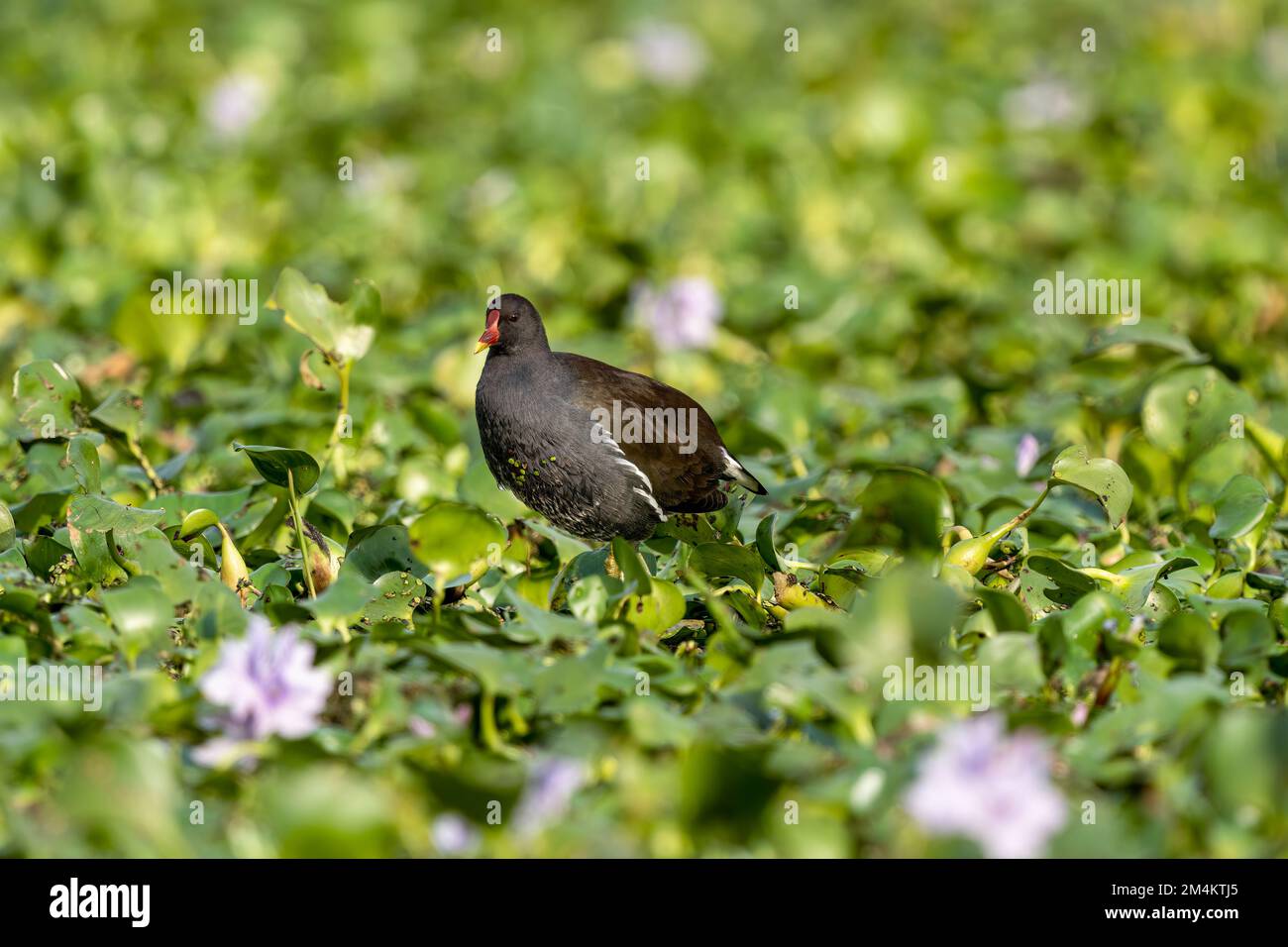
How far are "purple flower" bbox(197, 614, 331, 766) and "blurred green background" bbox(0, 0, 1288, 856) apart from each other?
8 centimetres

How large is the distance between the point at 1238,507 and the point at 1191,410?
0.66m

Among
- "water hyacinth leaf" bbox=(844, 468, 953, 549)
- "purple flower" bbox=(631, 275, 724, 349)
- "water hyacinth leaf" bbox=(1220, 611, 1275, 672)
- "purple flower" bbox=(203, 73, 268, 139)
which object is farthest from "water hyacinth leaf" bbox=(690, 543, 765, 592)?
"purple flower" bbox=(203, 73, 268, 139)

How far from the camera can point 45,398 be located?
13.4ft

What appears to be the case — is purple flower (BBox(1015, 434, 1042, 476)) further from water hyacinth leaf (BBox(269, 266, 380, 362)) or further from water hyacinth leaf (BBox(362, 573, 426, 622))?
water hyacinth leaf (BBox(362, 573, 426, 622))

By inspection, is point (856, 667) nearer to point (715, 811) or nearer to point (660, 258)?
point (715, 811)

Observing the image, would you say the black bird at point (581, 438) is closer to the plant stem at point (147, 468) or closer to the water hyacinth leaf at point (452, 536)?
the water hyacinth leaf at point (452, 536)

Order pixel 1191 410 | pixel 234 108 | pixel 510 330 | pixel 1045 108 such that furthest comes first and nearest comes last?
pixel 1045 108 < pixel 234 108 < pixel 1191 410 < pixel 510 330

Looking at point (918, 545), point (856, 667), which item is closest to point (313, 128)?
point (918, 545)

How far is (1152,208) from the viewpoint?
7.35m

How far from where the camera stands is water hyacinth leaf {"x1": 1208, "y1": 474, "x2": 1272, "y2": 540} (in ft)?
12.4

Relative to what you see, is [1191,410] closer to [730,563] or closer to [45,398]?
[730,563]

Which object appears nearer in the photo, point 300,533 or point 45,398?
point 300,533

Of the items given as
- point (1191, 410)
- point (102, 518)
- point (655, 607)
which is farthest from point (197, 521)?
point (1191, 410)

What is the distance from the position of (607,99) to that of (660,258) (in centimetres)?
243
